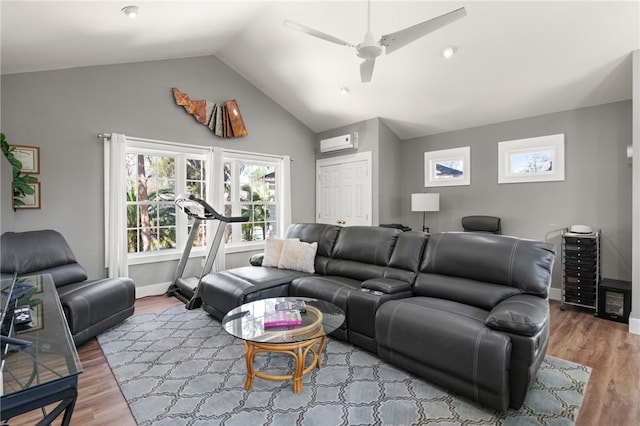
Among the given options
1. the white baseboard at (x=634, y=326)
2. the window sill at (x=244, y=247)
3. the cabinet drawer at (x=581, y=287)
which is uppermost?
the window sill at (x=244, y=247)

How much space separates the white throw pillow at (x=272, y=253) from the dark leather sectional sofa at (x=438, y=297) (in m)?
0.20

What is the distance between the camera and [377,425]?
6.20 feet

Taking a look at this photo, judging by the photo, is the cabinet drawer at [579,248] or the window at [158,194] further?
the window at [158,194]

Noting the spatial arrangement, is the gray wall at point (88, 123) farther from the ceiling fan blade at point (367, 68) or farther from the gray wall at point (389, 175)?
the ceiling fan blade at point (367, 68)

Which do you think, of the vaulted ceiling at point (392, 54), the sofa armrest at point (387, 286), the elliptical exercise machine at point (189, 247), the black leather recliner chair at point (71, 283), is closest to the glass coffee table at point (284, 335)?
the sofa armrest at point (387, 286)

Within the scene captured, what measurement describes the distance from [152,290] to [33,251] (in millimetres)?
1616

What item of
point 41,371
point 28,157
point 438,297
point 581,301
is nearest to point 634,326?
point 581,301

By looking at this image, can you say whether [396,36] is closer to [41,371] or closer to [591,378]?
[41,371]

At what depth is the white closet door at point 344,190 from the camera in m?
5.52

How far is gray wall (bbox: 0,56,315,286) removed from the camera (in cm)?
358

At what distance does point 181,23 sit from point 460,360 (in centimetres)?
414

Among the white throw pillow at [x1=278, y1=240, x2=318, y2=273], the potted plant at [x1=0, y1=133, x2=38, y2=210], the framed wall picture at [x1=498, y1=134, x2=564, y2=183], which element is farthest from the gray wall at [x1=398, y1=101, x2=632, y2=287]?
the potted plant at [x1=0, y1=133, x2=38, y2=210]

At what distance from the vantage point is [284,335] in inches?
86.1

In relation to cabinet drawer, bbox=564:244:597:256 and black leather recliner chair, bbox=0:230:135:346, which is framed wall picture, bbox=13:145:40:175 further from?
cabinet drawer, bbox=564:244:597:256
